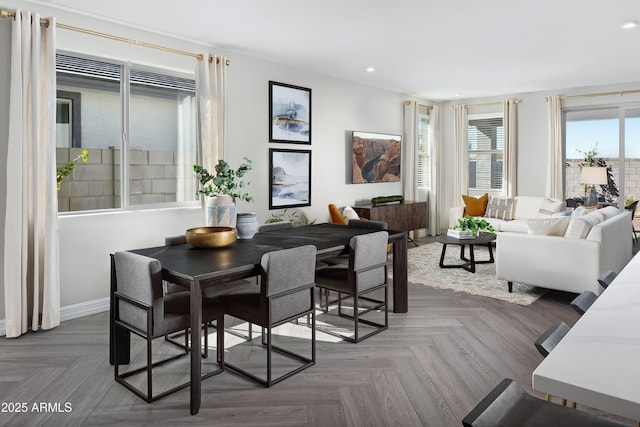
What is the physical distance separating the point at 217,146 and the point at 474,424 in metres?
4.25

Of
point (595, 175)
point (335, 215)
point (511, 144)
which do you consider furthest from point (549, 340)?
point (511, 144)

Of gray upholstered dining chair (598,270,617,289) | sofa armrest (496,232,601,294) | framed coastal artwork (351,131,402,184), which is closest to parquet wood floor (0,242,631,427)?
sofa armrest (496,232,601,294)

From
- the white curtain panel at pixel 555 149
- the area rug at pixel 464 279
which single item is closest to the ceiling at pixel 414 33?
the white curtain panel at pixel 555 149

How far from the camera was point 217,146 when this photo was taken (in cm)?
487

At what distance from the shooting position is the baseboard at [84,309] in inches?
154

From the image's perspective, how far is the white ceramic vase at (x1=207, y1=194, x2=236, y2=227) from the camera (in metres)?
3.24

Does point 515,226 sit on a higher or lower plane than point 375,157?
lower

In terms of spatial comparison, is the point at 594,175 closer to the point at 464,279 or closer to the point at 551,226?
the point at 551,226

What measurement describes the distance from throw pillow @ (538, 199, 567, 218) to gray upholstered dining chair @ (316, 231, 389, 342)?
14.9ft

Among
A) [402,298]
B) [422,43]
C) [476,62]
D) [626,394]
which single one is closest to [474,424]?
[626,394]

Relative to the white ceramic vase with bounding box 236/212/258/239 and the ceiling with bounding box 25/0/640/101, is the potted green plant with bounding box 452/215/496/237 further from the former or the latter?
the white ceramic vase with bounding box 236/212/258/239

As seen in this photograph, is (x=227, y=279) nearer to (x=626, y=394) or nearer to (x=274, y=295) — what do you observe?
(x=274, y=295)

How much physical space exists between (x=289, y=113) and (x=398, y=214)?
249cm

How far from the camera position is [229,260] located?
106 inches
